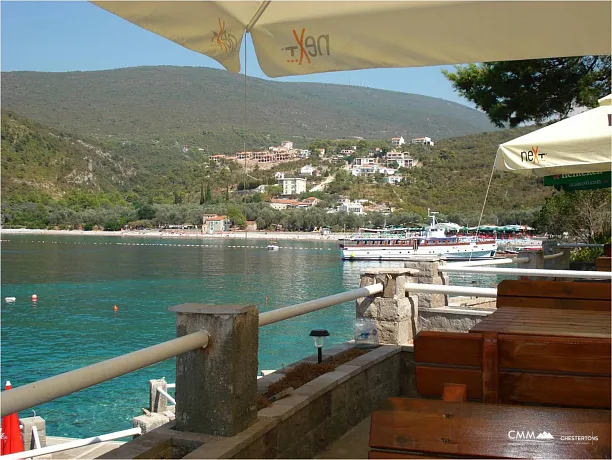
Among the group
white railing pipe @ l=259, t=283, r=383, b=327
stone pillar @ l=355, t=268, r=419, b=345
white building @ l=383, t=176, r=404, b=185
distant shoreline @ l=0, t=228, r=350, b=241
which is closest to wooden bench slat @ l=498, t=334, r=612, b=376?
white railing pipe @ l=259, t=283, r=383, b=327

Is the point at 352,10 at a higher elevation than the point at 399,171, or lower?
lower

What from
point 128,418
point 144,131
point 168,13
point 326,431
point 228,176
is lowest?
point 128,418

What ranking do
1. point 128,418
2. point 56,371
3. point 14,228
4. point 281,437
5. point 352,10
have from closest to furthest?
point 352,10 → point 281,437 → point 128,418 → point 56,371 → point 14,228

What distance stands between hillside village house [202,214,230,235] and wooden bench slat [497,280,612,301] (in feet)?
380

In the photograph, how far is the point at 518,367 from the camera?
218 centimetres

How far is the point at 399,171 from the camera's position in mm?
134500

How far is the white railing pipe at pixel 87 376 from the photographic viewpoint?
1.70 meters

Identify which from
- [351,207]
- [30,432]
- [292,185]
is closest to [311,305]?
[30,432]

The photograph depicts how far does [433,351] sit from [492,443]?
70 cm

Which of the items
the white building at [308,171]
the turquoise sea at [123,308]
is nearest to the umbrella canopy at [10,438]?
the turquoise sea at [123,308]

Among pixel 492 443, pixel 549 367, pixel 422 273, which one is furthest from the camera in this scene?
pixel 422 273

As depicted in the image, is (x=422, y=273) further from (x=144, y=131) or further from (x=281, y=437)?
(x=144, y=131)

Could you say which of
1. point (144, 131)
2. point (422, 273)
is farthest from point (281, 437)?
point (144, 131)

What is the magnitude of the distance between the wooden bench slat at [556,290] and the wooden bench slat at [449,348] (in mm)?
1377
